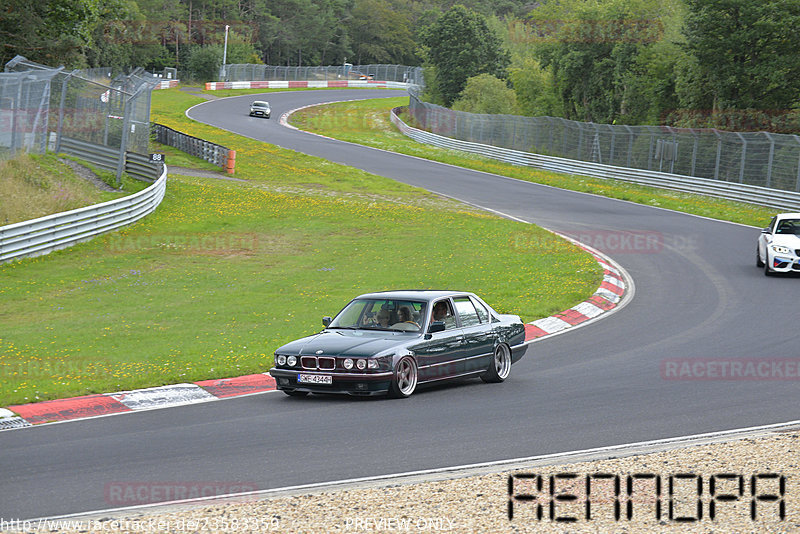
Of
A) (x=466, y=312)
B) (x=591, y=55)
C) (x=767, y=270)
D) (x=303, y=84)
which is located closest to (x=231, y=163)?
(x=767, y=270)

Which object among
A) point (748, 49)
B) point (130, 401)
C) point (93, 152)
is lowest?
point (130, 401)

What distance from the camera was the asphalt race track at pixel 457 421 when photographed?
792 cm

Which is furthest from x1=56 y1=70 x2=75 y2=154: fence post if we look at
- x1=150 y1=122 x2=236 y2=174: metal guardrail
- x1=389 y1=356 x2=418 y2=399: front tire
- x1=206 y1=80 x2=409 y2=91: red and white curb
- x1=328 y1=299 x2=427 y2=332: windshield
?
x1=206 y1=80 x2=409 y2=91: red and white curb

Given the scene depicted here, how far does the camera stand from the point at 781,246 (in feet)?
73.4

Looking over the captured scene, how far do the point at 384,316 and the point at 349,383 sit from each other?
1402mm

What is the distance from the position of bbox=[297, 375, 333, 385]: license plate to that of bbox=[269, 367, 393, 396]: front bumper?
0.03 meters

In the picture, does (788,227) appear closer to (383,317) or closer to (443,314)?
(443,314)

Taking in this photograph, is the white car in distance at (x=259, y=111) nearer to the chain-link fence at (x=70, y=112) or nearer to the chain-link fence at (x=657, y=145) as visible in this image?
the chain-link fence at (x=657, y=145)

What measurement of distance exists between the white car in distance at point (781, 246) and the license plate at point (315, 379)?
14.9m

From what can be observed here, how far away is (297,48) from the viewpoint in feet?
473

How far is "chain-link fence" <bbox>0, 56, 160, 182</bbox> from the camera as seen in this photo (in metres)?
26.5

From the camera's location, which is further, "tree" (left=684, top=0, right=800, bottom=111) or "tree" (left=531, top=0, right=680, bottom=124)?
"tree" (left=531, top=0, right=680, bottom=124)

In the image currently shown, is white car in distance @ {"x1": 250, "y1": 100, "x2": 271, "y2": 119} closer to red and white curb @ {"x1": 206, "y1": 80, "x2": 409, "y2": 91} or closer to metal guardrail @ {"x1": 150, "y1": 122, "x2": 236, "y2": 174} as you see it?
metal guardrail @ {"x1": 150, "y1": 122, "x2": 236, "y2": 174}

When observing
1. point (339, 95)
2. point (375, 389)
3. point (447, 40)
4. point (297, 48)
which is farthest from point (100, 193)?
point (297, 48)
